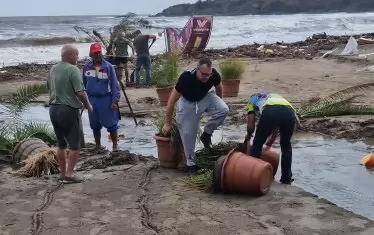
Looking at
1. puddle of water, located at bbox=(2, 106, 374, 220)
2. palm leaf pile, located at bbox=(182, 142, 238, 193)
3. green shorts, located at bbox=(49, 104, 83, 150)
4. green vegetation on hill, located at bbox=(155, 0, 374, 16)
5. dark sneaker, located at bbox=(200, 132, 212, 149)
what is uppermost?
green shorts, located at bbox=(49, 104, 83, 150)

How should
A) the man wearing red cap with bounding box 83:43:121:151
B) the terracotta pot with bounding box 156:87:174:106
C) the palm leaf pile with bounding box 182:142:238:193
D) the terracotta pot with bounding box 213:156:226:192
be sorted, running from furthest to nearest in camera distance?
1. the terracotta pot with bounding box 156:87:174:106
2. the man wearing red cap with bounding box 83:43:121:151
3. the palm leaf pile with bounding box 182:142:238:193
4. the terracotta pot with bounding box 213:156:226:192

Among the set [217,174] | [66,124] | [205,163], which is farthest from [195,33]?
[217,174]

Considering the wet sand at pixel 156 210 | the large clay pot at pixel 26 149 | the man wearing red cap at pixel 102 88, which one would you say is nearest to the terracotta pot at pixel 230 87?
the man wearing red cap at pixel 102 88

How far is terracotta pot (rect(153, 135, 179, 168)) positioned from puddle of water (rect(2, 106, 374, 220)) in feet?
2.54

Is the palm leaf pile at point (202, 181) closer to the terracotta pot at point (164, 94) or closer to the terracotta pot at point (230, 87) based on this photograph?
the terracotta pot at point (164, 94)

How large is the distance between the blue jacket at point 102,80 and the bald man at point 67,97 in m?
1.73

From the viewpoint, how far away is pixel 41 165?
8086 mm

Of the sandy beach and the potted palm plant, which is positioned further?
the potted palm plant

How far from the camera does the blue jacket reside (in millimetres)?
8922

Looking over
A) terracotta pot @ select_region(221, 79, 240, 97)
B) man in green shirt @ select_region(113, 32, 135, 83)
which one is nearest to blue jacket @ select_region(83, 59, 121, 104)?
terracotta pot @ select_region(221, 79, 240, 97)

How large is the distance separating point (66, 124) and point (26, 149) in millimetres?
1900

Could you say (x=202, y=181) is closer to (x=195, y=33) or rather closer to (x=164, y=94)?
(x=164, y=94)

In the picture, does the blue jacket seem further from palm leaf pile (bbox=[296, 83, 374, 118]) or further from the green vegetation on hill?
the green vegetation on hill

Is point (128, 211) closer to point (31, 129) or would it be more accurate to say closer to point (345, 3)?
point (31, 129)
